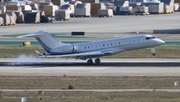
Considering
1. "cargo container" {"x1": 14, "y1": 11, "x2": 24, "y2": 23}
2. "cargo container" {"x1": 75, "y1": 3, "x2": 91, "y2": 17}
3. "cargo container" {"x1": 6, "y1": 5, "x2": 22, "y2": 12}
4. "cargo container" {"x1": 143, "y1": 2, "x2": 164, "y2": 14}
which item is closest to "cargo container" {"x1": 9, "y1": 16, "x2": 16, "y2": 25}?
"cargo container" {"x1": 14, "y1": 11, "x2": 24, "y2": 23}

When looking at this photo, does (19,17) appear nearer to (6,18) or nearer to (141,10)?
(6,18)

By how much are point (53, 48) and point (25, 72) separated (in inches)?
249

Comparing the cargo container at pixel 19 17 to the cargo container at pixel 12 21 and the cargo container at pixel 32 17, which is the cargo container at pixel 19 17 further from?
the cargo container at pixel 12 21

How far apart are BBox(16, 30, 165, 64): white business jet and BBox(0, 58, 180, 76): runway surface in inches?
36.9

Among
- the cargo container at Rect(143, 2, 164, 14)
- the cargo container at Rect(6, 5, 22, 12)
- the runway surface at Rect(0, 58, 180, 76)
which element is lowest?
the runway surface at Rect(0, 58, 180, 76)

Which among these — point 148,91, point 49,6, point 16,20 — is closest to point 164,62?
point 148,91

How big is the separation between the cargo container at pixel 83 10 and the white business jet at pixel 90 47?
84.3m

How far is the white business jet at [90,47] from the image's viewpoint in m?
51.7

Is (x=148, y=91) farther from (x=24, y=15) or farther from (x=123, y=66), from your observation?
(x=24, y=15)

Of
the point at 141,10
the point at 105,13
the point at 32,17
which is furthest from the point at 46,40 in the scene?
the point at 141,10

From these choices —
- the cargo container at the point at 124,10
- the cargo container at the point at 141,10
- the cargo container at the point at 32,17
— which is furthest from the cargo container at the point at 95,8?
the cargo container at the point at 32,17

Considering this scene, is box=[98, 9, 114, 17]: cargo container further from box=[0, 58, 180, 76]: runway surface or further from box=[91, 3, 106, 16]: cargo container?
box=[0, 58, 180, 76]: runway surface

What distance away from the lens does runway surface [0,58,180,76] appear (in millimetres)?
44906

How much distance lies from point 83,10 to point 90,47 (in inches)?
3383
